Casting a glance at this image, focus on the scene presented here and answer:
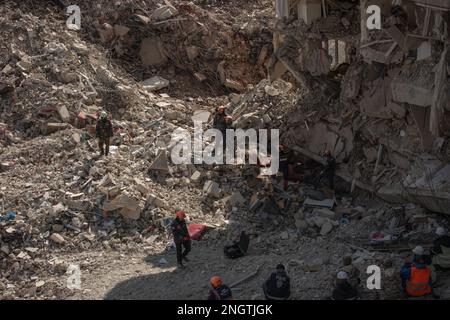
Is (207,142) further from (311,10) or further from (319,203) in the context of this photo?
(311,10)

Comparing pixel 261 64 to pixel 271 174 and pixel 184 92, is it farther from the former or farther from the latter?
pixel 271 174

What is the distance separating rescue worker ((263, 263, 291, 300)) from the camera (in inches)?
405

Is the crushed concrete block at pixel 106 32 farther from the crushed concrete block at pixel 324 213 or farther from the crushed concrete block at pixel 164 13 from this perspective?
the crushed concrete block at pixel 324 213

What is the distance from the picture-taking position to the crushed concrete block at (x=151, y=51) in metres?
19.7

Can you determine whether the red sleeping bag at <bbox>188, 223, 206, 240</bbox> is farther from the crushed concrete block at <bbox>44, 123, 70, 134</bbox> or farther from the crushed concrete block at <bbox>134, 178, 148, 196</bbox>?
the crushed concrete block at <bbox>44, 123, 70, 134</bbox>

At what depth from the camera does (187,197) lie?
1445 cm

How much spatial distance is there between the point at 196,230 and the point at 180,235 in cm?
151

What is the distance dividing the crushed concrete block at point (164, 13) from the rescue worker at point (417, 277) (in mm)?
11513

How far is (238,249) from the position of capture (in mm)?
12500

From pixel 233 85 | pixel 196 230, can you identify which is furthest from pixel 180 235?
pixel 233 85

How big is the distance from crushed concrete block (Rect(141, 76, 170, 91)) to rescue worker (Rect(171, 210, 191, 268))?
742 cm

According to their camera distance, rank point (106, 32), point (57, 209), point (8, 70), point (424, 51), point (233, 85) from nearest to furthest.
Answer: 1. point (424, 51)
2. point (57, 209)
3. point (8, 70)
4. point (106, 32)
5. point (233, 85)

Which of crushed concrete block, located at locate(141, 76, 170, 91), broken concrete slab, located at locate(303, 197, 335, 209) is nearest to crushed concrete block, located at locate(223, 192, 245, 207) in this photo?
broken concrete slab, located at locate(303, 197, 335, 209)

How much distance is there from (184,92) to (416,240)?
8816 millimetres
